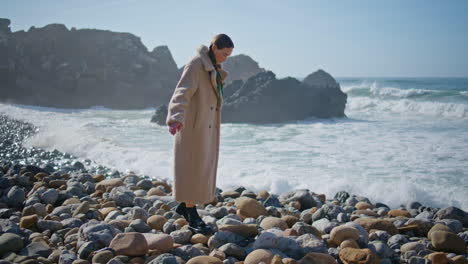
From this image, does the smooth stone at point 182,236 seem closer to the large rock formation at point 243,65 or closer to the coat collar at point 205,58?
the coat collar at point 205,58

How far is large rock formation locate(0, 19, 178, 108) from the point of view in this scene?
3744cm

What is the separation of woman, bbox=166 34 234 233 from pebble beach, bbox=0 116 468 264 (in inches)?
16.1

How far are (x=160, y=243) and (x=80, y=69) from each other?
146ft

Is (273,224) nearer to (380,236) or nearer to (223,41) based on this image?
(380,236)

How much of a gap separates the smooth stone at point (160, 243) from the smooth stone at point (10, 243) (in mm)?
924

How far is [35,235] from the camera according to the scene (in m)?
3.01


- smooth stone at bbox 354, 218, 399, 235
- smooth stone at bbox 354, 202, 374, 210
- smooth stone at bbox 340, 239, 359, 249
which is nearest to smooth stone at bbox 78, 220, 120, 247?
smooth stone at bbox 340, 239, 359, 249

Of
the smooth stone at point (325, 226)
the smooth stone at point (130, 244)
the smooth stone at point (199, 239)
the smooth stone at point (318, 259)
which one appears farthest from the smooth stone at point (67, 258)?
the smooth stone at point (325, 226)

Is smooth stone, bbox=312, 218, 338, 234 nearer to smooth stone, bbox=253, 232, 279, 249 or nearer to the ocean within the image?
smooth stone, bbox=253, 232, 279, 249

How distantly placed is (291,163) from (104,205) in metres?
5.51

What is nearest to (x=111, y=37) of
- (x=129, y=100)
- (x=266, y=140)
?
(x=129, y=100)

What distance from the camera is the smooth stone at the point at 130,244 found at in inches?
107

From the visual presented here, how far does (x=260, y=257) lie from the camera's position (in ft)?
8.77

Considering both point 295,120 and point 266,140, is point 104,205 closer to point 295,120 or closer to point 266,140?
point 266,140
